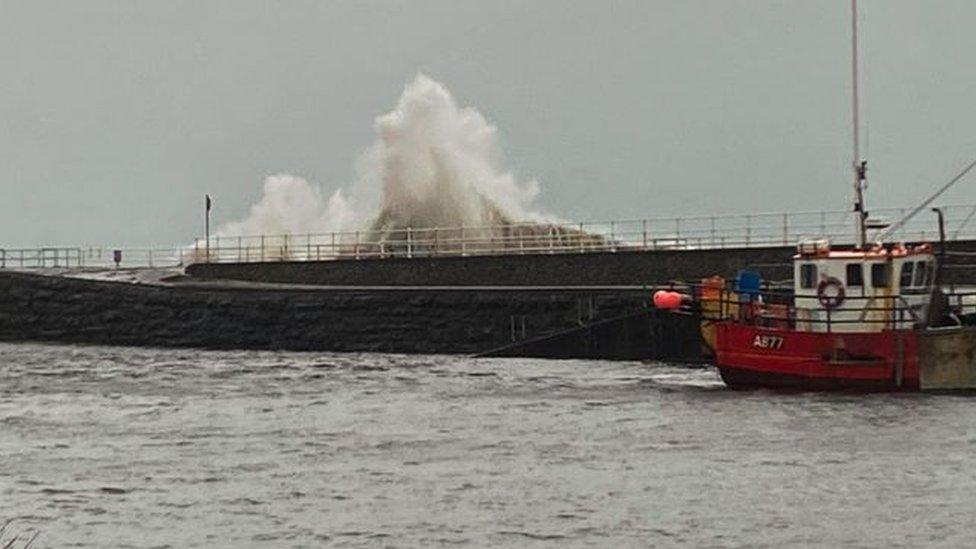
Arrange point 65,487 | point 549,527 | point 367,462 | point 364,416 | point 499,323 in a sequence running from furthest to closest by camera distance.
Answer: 1. point 499,323
2. point 364,416
3. point 367,462
4. point 65,487
5. point 549,527

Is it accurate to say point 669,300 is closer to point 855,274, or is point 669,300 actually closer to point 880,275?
point 855,274

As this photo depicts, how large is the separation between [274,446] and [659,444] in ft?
19.5

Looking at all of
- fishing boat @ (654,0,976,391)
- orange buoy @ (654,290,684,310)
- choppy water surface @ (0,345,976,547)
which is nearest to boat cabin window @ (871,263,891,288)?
fishing boat @ (654,0,976,391)

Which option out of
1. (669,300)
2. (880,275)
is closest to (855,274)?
(880,275)

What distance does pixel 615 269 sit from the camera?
5975 centimetres

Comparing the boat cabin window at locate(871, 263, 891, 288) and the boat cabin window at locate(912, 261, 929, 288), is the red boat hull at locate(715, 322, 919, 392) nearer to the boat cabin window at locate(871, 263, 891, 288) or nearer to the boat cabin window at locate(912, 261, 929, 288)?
the boat cabin window at locate(871, 263, 891, 288)

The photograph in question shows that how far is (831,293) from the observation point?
42656 millimetres

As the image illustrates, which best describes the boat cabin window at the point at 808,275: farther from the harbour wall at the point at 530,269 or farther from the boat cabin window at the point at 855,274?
the harbour wall at the point at 530,269

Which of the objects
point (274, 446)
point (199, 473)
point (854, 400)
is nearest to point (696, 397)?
point (854, 400)

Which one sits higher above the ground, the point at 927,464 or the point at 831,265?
the point at 831,265

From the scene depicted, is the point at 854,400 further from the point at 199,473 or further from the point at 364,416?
the point at 199,473

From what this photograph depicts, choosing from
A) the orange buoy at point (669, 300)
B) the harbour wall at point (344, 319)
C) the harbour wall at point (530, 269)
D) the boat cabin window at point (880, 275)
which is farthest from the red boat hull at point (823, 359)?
the harbour wall at point (344, 319)

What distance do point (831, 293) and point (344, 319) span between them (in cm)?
2086

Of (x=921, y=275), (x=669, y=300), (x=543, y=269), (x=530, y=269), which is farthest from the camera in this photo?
(x=530, y=269)
